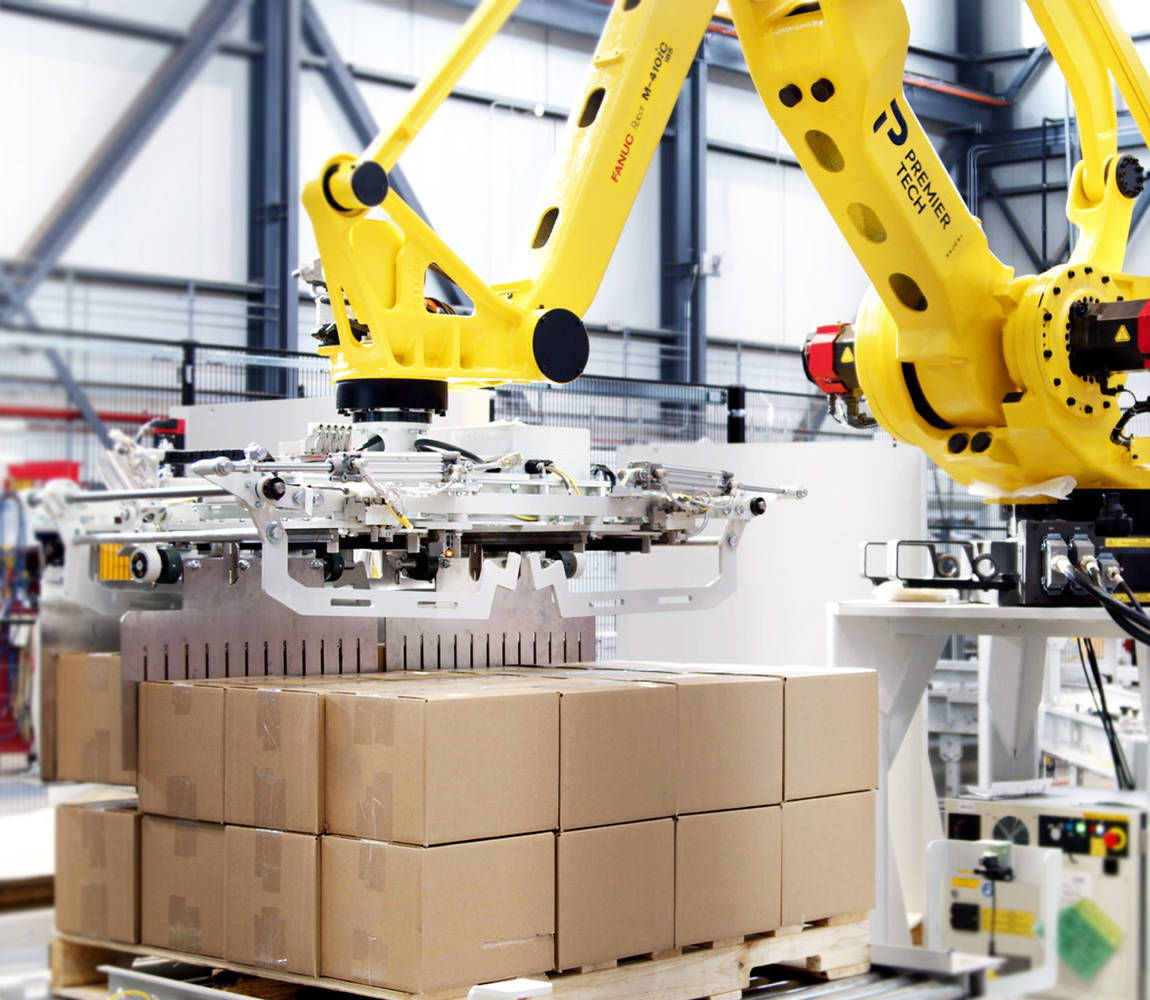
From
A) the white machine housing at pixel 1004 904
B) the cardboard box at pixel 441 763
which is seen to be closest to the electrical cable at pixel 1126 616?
the white machine housing at pixel 1004 904

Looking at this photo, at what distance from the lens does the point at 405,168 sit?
8.85m

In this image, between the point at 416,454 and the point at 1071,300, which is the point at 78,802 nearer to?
the point at 416,454

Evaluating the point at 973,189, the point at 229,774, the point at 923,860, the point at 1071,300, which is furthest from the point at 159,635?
the point at 973,189

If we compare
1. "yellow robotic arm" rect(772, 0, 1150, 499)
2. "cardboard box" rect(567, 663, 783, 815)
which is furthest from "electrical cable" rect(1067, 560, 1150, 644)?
"cardboard box" rect(567, 663, 783, 815)

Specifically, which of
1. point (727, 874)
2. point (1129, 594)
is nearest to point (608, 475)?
point (727, 874)

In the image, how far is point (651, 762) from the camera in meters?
2.90

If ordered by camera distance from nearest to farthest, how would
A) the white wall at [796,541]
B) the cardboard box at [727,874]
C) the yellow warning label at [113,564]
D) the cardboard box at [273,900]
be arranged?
the cardboard box at [273,900] → the cardboard box at [727,874] → the yellow warning label at [113,564] → the white wall at [796,541]

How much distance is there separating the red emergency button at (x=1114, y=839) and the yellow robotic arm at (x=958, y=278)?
113cm

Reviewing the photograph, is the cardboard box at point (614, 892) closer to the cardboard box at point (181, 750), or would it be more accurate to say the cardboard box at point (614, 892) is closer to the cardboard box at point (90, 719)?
the cardboard box at point (181, 750)

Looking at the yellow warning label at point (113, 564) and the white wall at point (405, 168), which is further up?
the white wall at point (405, 168)

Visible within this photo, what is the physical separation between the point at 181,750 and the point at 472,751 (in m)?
0.67

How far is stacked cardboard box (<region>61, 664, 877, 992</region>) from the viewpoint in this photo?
2.55m

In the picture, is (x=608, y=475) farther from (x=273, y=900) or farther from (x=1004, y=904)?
(x=1004, y=904)

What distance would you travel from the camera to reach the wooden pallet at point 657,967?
2.74 metres
